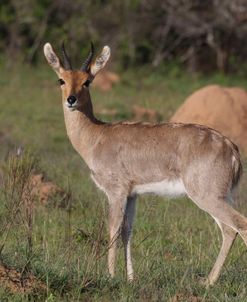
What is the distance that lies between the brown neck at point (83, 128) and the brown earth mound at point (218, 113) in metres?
5.75

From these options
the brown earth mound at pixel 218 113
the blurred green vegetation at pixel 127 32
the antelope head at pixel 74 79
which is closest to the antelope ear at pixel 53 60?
the antelope head at pixel 74 79

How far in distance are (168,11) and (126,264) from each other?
18.1m

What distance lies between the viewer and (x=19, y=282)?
5586mm

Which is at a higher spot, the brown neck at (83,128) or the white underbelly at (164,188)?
the brown neck at (83,128)

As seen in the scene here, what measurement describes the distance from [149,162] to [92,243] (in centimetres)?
102

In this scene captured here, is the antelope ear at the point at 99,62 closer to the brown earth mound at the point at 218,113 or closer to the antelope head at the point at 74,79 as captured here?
the antelope head at the point at 74,79

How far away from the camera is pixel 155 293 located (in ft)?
18.7

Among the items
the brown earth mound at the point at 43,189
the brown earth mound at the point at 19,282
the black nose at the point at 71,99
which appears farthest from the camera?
the brown earth mound at the point at 43,189

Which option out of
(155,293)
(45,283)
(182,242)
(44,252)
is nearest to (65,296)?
(45,283)

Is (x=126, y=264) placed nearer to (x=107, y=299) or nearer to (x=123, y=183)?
(x=123, y=183)

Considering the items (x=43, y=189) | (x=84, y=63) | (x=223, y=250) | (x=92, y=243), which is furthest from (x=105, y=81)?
(x=92, y=243)

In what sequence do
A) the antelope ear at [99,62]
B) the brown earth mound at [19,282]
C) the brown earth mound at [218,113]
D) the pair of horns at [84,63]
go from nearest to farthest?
the brown earth mound at [19,282]
the pair of horns at [84,63]
the antelope ear at [99,62]
the brown earth mound at [218,113]

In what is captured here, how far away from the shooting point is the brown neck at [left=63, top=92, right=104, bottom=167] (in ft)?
25.2

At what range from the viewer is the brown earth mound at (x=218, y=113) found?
13.6 m
